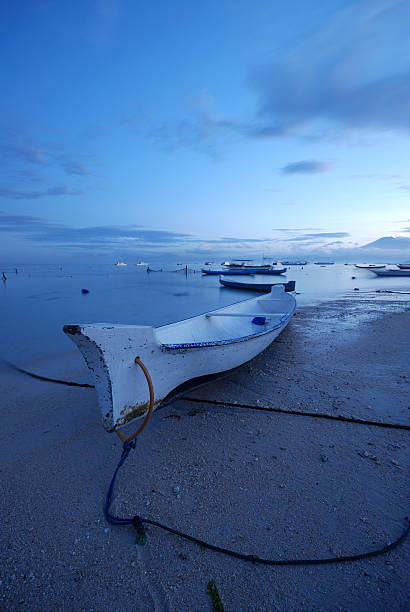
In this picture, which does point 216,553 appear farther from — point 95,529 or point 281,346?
point 281,346

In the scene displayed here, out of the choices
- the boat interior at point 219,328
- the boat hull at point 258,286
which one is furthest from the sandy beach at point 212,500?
the boat hull at point 258,286

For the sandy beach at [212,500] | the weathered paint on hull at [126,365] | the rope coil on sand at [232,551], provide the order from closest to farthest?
the sandy beach at [212,500], the rope coil on sand at [232,551], the weathered paint on hull at [126,365]

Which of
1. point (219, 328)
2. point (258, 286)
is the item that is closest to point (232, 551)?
point (219, 328)

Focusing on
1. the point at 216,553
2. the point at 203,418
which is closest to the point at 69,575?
the point at 216,553

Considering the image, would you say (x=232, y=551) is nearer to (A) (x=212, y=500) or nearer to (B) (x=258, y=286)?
(A) (x=212, y=500)

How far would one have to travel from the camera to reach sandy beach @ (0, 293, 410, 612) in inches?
81.0

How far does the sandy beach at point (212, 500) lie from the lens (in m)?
2.06

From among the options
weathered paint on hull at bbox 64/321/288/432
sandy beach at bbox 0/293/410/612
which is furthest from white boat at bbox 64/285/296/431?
sandy beach at bbox 0/293/410/612

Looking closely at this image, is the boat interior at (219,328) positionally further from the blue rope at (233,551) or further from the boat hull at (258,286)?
the boat hull at (258,286)

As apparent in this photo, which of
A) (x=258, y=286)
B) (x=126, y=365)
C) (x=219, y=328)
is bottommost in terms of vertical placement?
(x=258, y=286)

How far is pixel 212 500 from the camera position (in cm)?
279

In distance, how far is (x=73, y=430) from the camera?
4.03 metres

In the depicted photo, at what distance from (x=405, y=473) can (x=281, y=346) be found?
5100 mm

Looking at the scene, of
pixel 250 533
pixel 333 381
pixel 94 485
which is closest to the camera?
pixel 250 533
